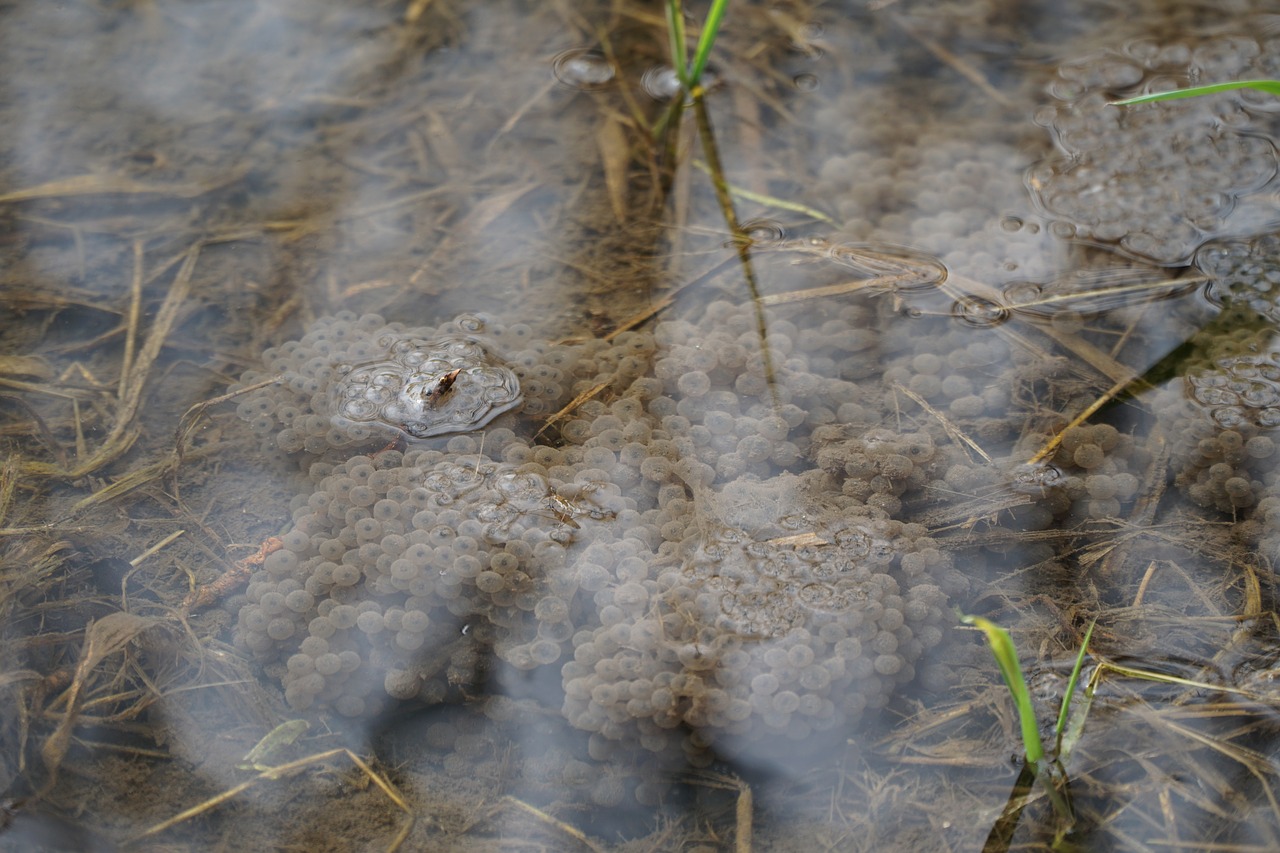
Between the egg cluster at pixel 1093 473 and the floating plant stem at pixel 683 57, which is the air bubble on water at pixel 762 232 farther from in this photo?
the egg cluster at pixel 1093 473

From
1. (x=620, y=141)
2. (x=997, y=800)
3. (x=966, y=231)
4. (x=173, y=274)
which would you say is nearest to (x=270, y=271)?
(x=173, y=274)

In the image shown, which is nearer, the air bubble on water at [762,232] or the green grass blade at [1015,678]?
the green grass blade at [1015,678]

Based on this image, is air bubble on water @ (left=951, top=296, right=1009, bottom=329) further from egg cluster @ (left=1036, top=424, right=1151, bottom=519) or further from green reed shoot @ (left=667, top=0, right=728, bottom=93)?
green reed shoot @ (left=667, top=0, right=728, bottom=93)

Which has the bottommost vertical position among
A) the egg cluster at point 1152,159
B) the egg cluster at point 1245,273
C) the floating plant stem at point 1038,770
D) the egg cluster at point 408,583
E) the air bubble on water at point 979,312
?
the floating plant stem at point 1038,770

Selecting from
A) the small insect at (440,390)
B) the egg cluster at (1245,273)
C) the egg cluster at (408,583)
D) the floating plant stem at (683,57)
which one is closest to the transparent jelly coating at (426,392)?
the small insect at (440,390)

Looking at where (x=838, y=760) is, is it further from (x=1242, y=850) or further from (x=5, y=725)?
(x=5, y=725)

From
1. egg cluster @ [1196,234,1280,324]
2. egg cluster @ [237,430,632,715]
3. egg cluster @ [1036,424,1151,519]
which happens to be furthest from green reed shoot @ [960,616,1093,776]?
egg cluster @ [1196,234,1280,324]

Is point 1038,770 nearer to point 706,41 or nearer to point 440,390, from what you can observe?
point 440,390
